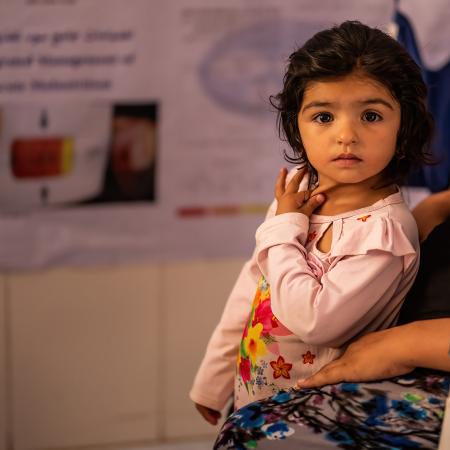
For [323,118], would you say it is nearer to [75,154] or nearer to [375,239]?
[375,239]

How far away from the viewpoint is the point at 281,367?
4.32 ft

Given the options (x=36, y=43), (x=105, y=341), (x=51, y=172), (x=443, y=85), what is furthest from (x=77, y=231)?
(x=443, y=85)

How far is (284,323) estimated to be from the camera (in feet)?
4.09

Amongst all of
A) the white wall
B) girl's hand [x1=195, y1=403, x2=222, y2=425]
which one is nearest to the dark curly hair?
girl's hand [x1=195, y1=403, x2=222, y2=425]

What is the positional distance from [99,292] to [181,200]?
38cm

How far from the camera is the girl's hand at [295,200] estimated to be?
1315mm

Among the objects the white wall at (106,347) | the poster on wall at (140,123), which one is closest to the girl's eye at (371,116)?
the poster on wall at (140,123)

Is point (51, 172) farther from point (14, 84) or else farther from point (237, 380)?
point (237, 380)

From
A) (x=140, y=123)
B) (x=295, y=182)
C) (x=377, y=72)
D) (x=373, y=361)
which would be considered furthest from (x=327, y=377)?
(x=140, y=123)

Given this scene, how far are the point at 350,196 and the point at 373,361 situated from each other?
0.84ft

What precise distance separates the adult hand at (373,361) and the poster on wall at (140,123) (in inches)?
54.3

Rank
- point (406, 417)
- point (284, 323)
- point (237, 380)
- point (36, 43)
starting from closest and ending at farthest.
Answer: point (406, 417), point (284, 323), point (237, 380), point (36, 43)

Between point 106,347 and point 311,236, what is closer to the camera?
point 311,236

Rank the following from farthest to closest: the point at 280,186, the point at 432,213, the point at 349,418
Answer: the point at 432,213
the point at 280,186
the point at 349,418
